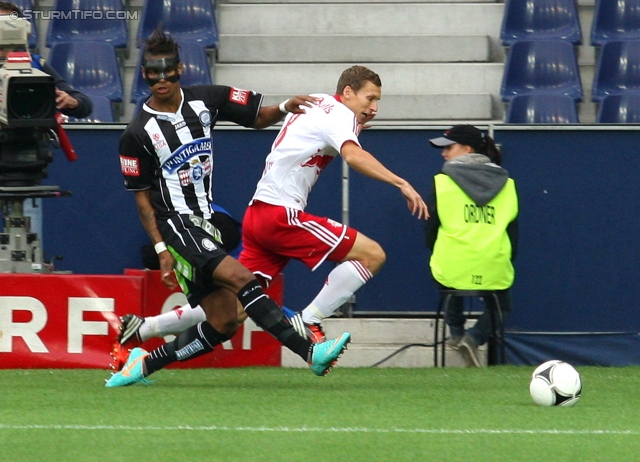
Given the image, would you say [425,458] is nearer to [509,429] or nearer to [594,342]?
[509,429]

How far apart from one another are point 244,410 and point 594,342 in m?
2.99

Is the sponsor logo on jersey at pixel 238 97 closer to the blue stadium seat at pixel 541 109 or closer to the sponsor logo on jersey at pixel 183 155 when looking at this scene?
the sponsor logo on jersey at pixel 183 155

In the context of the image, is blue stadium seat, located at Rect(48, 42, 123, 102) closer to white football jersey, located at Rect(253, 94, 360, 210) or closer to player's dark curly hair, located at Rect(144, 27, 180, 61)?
white football jersey, located at Rect(253, 94, 360, 210)

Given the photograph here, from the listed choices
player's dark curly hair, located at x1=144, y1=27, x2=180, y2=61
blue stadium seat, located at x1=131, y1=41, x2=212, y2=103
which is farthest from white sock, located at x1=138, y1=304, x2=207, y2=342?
blue stadium seat, located at x1=131, y1=41, x2=212, y2=103

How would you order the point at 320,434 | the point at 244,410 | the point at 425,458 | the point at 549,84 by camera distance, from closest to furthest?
the point at 425,458 → the point at 320,434 → the point at 244,410 → the point at 549,84

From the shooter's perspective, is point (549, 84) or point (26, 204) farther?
point (549, 84)

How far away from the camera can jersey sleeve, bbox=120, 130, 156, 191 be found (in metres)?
5.78

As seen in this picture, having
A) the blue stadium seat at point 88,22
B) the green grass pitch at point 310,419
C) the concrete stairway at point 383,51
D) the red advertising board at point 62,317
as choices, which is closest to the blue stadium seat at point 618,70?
the concrete stairway at point 383,51

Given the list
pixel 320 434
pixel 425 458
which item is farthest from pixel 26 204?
pixel 425 458

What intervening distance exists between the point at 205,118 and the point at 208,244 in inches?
26.4

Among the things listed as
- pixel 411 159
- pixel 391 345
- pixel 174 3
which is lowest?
pixel 391 345

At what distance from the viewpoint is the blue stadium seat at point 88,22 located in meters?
11.1

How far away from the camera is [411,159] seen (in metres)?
7.59

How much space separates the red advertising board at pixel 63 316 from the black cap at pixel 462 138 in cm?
203
